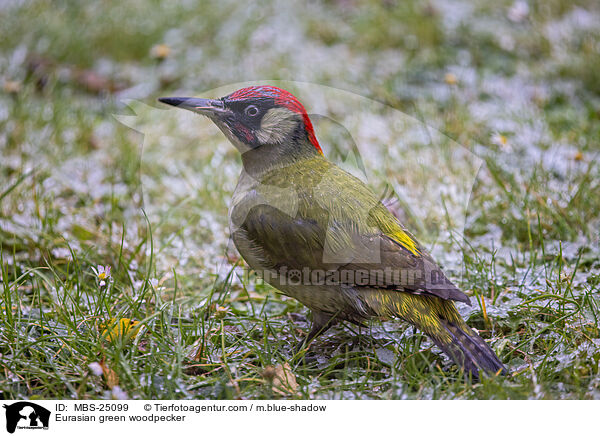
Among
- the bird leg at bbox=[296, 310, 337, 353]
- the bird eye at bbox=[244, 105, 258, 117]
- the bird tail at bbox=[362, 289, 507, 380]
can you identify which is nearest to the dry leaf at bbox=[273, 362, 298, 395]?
the bird leg at bbox=[296, 310, 337, 353]

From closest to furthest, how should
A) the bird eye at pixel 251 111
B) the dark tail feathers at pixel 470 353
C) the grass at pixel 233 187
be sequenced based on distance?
the dark tail feathers at pixel 470 353, the grass at pixel 233 187, the bird eye at pixel 251 111

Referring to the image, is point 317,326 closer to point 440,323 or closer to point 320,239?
point 320,239

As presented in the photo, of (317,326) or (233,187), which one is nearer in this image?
(317,326)

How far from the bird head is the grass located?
0.73 meters

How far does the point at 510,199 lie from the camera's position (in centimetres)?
381

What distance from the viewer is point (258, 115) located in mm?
2869

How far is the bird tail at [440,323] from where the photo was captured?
2.58 metres

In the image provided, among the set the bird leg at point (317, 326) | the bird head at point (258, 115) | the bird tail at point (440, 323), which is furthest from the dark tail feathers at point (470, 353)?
the bird head at point (258, 115)
